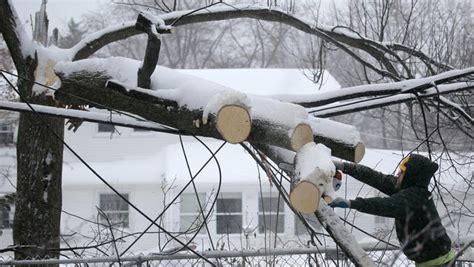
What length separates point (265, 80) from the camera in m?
18.7

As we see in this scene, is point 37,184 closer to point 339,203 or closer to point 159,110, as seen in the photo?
point 159,110

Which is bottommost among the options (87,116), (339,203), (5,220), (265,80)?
(5,220)

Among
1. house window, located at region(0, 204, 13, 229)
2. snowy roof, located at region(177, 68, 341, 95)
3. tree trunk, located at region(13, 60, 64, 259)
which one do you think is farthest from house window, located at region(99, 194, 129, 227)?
tree trunk, located at region(13, 60, 64, 259)

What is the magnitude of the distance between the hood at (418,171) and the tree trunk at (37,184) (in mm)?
3678

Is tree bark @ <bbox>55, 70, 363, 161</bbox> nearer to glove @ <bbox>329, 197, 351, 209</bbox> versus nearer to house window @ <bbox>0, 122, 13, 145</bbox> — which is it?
glove @ <bbox>329, 197, 351, 209</bbox>

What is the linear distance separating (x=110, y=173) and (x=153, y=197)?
4.79 feet

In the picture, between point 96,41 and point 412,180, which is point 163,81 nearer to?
point 412,180

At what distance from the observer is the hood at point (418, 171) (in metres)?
3.73

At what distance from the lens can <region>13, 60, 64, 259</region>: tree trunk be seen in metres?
5.84

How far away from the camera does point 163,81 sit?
341 cm

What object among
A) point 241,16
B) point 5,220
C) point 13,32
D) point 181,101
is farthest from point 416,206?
point 5,220

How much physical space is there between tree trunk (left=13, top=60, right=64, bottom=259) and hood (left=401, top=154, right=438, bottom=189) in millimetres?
3678

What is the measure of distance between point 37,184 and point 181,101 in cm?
329

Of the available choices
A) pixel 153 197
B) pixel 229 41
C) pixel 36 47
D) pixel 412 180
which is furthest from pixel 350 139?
pixel 229 41
